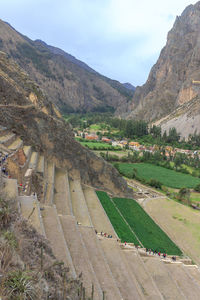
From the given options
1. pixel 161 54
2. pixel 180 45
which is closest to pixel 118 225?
pixel 180 45

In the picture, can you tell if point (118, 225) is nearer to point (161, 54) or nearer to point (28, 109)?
point (28, 109)

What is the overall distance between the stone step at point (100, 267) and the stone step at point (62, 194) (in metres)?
3.28

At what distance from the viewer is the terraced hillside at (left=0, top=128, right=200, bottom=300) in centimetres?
1065

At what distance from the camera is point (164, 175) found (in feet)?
178

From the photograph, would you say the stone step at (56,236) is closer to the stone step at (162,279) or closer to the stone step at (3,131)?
the stone step at (162,279)

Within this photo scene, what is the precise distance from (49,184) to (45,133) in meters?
7.54

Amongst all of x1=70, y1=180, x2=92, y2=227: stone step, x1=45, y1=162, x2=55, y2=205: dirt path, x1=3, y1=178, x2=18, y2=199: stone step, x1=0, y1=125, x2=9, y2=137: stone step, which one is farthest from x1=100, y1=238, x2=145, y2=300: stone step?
x1=0, y1=125, x2=9, y2=137: stone step

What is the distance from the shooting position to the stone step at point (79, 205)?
1852cm

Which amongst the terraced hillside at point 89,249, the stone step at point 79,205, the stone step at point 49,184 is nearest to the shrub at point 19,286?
the terraced hillside at point 89,249

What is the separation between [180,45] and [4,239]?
190565 millimetres

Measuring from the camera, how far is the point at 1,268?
5.71m

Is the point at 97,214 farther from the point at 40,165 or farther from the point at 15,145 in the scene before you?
the point at 15,145

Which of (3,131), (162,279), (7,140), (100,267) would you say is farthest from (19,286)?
(3,131)

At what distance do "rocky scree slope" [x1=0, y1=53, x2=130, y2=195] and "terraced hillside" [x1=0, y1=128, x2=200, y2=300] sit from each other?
89.9 inches
